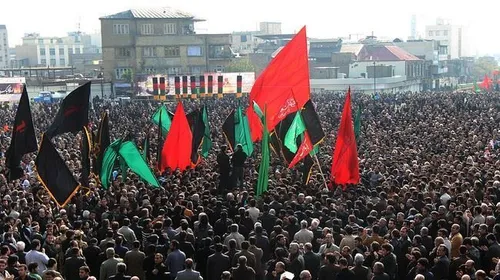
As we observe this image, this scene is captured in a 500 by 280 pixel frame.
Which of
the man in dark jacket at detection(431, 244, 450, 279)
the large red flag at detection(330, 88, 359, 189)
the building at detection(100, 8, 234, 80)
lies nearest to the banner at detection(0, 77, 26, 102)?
the building at detection(100, 8, 234, 80)

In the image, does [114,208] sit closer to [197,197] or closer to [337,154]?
[197,197]

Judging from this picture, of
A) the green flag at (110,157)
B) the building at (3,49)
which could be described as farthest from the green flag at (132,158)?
the building at (3,49)

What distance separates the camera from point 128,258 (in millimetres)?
11680

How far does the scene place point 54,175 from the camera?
14969 millimetres

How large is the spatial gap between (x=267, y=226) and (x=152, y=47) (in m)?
72.7

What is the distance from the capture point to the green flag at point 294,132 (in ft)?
63.3

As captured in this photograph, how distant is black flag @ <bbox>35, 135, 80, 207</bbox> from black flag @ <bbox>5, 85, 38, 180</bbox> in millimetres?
1754

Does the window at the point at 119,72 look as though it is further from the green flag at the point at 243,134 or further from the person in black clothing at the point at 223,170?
the person in black clothing at the point at 223,170

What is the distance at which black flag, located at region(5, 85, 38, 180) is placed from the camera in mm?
16672

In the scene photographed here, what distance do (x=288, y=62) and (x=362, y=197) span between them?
4578 millimetres

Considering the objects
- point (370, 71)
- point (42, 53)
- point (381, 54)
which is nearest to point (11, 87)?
point (370, 71)

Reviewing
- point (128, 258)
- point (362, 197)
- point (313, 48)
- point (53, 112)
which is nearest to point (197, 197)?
point (362, 197)

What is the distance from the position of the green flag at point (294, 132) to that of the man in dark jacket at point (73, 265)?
8.55 metres

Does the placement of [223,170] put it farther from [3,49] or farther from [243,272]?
[3,49]
